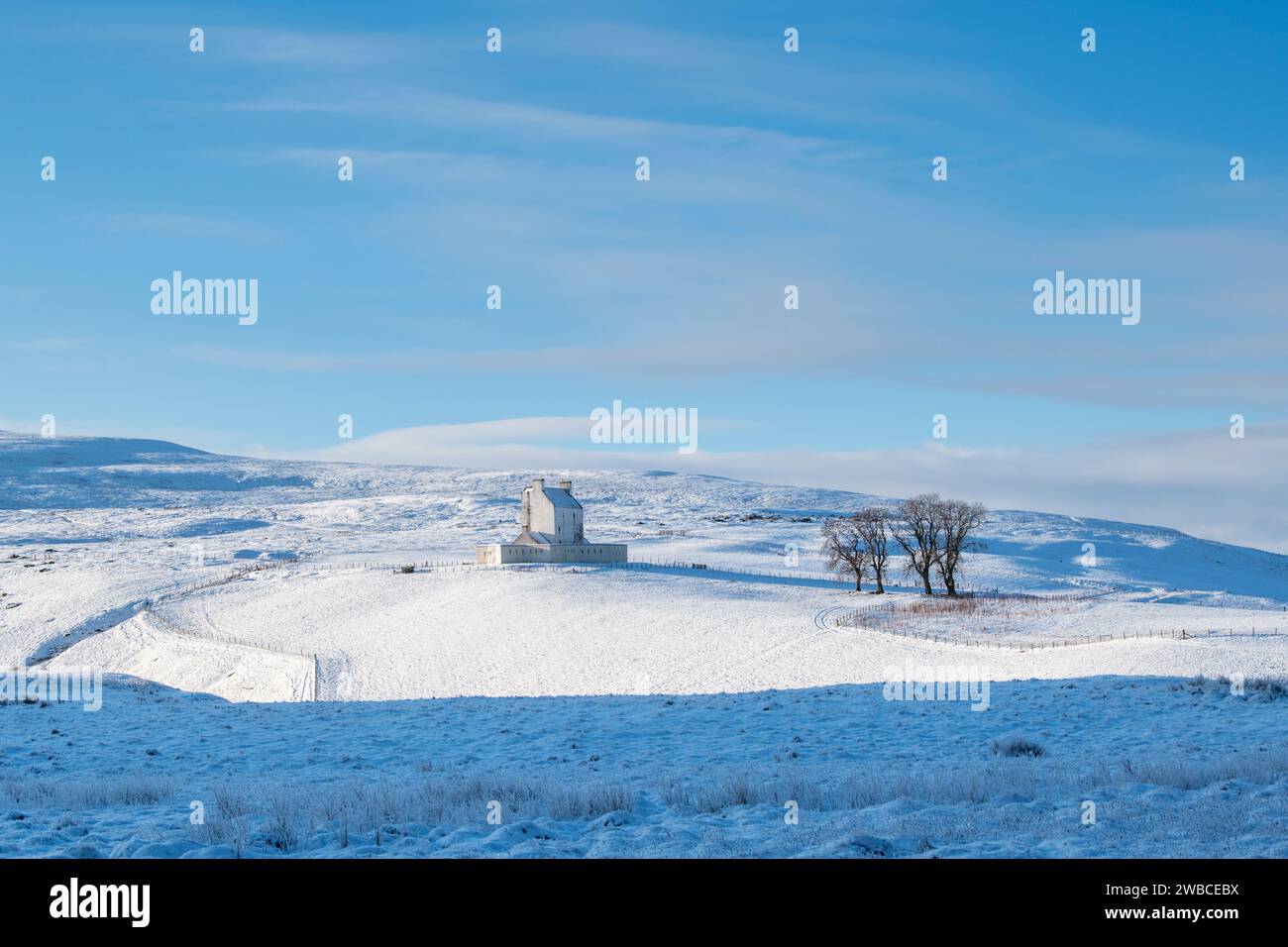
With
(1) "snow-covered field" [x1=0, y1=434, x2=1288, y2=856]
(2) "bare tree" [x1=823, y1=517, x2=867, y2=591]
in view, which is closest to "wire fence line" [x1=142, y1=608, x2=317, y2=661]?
(1) "snow-covered field" [x1=0, y1=434, x2=1288, y2=856]

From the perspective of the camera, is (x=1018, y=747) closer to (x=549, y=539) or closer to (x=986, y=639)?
(x=986, y=639)

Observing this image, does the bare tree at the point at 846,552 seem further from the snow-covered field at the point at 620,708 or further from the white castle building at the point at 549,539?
the white castle building at the point at 549,539

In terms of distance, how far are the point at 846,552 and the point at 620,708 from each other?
1720 inches

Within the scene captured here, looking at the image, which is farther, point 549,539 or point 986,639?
point 549,539

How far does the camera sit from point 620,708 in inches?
1174

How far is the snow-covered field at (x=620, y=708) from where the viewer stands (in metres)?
13.2

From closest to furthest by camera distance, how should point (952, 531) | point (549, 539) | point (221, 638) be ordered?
point (221, 638) → point (952, 531) → point (549, 539)

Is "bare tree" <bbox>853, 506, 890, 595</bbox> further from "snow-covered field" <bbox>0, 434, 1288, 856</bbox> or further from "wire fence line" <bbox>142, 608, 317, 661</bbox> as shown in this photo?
"wire fence line" <bbox>142, 608, 317, 661</bbox>

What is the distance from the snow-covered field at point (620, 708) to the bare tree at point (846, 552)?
3075 millimetres

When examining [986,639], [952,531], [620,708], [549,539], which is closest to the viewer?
[620,708]

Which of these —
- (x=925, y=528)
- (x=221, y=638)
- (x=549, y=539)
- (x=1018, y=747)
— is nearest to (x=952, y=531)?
(x=925, y=528)
